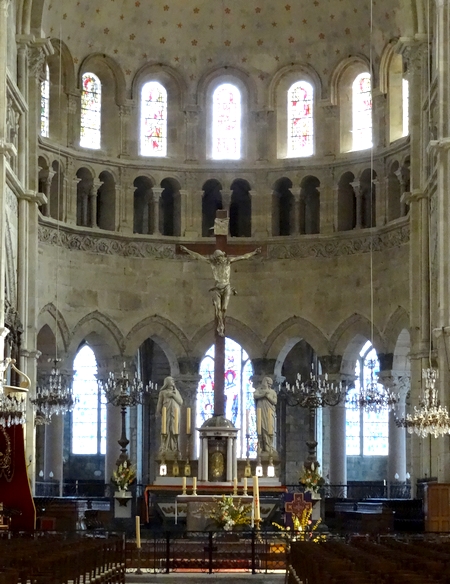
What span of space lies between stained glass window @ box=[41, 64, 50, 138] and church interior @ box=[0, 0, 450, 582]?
0.07 metres

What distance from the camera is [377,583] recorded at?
459 inches

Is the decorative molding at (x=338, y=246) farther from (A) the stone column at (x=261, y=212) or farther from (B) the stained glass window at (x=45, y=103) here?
(B) the stained glass window at (x=45, y=103)

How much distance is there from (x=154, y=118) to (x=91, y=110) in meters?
2.05

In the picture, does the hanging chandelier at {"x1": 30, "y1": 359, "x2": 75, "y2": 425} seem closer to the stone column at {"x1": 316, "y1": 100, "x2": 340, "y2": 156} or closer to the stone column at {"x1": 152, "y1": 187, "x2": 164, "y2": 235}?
the stone column at {"x1": 152, "y1": 187, "x2": 164, "y2": 235}

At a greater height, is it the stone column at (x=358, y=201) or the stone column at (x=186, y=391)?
the stone column at (x=358, y=201)

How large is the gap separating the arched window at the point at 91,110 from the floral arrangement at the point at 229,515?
55.2 ft

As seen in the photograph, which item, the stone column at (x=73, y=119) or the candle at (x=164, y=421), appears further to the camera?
the stone column at (x=73, y=119)

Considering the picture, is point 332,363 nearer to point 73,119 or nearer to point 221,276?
point 221,276

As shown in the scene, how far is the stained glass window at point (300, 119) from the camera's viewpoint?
40.3m

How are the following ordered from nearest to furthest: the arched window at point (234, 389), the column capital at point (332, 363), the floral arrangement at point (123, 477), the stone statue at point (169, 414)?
the floral arrangement at point (123, 477) → the stone statue at point (169, 414) → the column capital at point (332, 363) → the arched window at point (234, 389)

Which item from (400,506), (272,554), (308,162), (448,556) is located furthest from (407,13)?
(448,556)

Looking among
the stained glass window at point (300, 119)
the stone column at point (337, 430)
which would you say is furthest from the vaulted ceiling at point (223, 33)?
the stone column at point (337, 430)

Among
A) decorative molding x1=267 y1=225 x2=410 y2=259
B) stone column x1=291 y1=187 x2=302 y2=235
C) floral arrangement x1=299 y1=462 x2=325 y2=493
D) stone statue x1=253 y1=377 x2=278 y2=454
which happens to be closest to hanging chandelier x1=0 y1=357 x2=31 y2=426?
stone statue x1=253 y1=377 x2=278 y2=454

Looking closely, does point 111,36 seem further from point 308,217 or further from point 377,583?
point 377,583
